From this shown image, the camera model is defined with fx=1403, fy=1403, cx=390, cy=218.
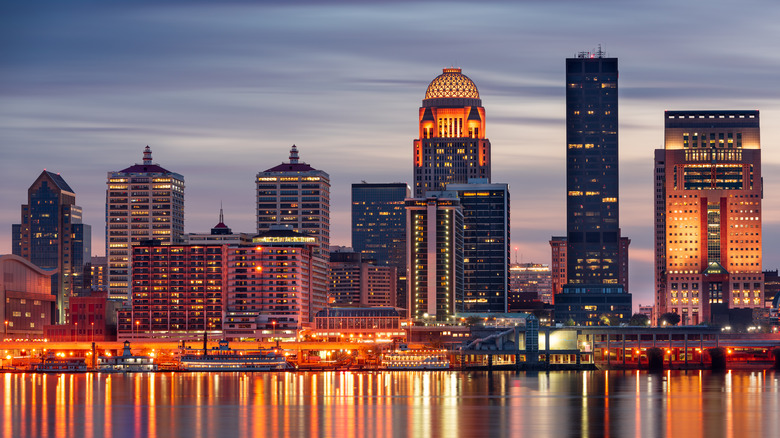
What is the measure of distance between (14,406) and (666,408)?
3395 inches

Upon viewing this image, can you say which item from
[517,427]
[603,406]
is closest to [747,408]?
[603,406]

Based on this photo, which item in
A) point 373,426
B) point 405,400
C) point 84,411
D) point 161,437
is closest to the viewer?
point 161,437

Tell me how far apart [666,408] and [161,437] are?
70921mm

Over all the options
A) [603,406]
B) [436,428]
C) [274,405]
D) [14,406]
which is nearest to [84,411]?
[14,406]

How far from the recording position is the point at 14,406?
187m

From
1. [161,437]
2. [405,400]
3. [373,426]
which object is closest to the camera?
[161,437]

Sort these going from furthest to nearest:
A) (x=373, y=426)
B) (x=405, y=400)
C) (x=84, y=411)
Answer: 1. (x=405, y=400)
2. (x=84, y=411)
3. (x=373, y=426)

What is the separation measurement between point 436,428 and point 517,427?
946cm

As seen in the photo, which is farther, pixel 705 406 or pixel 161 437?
pixel 705 406

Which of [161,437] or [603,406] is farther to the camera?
[603,406]

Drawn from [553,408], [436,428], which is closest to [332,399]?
[553,408]

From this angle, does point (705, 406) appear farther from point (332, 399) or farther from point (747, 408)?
point (332, 399)

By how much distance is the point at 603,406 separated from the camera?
18662 cm

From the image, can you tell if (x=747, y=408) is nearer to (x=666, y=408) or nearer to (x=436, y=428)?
(x=666, y=408)
